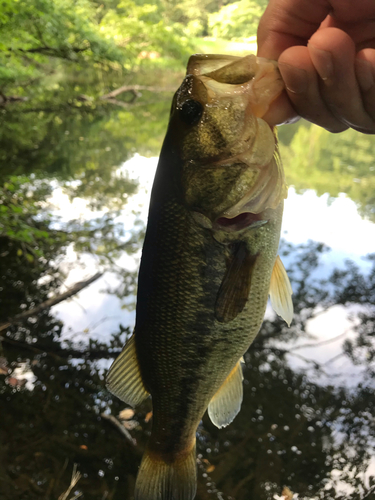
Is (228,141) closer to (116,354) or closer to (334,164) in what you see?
(116,354)

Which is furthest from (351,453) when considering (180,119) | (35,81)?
(35,81)

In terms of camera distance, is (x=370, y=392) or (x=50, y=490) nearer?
(x=50, y=490)

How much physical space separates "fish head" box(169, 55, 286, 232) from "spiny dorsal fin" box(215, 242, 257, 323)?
10cm

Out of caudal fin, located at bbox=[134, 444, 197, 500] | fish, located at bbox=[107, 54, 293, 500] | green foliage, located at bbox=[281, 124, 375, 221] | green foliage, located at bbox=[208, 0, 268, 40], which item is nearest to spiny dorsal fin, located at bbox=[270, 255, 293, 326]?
fish, located at bbox=[107, 54, 293, 500]

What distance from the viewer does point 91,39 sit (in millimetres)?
9891

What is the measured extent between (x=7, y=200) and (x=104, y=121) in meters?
7.35

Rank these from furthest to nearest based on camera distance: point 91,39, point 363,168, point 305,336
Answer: point 91,39, point 363,168, point 305,336

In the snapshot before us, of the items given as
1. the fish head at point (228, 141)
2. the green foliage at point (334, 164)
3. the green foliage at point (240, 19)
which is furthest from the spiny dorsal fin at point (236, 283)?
the green foliage at point (240, 19)

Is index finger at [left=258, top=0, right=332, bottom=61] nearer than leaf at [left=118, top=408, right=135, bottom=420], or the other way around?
index finger at [left=258, top=0, right=332, bottom=61]

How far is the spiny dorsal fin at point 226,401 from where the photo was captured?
1.35 metres

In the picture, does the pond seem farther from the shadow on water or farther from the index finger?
the index finger

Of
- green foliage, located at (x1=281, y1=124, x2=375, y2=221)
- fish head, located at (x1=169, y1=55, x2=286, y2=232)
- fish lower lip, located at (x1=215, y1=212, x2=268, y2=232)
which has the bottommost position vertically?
fish lower lip, located at (x1=215, y1=212, x2=268, y2=232)

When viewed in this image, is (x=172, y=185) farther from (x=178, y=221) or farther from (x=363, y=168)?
(x=363, y=168)

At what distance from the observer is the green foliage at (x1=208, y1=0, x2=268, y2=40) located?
14.8 metres
